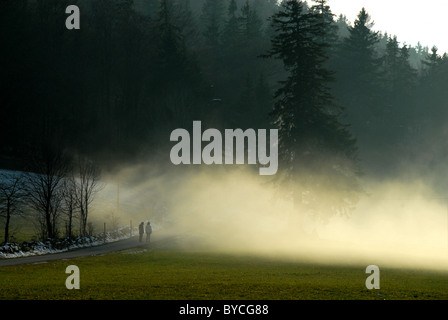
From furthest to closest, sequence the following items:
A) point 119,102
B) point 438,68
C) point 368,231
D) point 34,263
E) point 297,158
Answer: point 438,68, point 119,102, point 368,231, point 297,158, point 34,263

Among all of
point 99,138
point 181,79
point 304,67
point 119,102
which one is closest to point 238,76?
point 181,79

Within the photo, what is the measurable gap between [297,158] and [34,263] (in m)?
23.7

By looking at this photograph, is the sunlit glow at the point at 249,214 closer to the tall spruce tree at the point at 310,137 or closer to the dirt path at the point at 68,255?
the tall spruce tree at the point at 310,137

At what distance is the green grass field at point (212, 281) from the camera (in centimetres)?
1504

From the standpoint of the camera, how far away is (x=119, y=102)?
3541 inches

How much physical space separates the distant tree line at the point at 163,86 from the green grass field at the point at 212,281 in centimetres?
3525

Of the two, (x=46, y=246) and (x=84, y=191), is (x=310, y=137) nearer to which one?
(x=46, y=246)

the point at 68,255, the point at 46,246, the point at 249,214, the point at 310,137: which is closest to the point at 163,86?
the point at 249,214

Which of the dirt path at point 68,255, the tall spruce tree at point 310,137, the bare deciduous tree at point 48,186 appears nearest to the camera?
the dirt path at point 68,255

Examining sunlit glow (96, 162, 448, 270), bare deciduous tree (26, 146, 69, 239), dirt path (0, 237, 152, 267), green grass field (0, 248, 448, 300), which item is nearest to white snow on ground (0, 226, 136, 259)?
dirt path (0, 237, 152, 267)

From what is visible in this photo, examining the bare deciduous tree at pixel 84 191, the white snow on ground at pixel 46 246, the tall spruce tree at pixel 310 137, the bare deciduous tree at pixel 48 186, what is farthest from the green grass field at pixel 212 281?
the bare deciduous tree at pixel 84 191

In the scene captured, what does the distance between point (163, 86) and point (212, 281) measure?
76.4 metres

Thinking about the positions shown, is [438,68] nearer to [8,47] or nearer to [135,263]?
[8,47]

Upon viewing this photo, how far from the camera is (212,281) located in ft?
60.7
